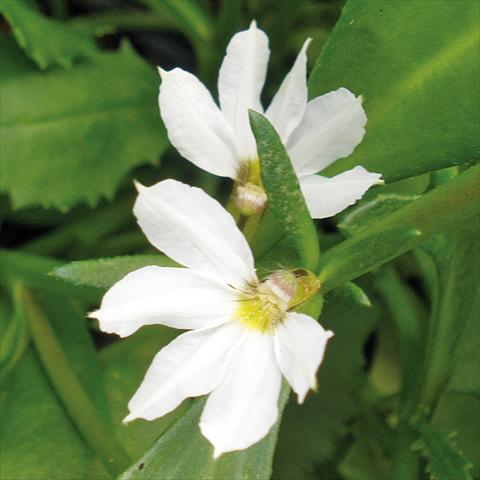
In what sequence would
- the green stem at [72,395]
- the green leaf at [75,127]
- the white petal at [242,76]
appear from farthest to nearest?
the green leaf at [75,127] → the green stem at [72,395] → the white petal at [242,76]

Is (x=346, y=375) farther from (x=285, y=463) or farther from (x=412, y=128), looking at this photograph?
(x=412, y=128)

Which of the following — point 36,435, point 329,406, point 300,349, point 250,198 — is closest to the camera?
point 300,349

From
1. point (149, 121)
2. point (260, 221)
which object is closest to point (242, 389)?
point (260, 221)

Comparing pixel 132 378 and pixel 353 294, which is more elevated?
pixel 353 294

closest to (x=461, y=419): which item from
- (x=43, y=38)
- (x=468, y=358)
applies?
(x=468, y=358)

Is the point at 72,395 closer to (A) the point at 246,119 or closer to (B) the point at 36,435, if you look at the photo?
(B) the point at 36,435

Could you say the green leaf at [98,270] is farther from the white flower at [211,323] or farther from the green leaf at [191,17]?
the green leaf at [191,17]

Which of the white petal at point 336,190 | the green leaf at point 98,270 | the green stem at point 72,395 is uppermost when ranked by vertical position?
the white petal at point 336,190

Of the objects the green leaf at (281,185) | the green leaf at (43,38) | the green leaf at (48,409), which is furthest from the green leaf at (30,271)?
the green leaf at (281,185)
